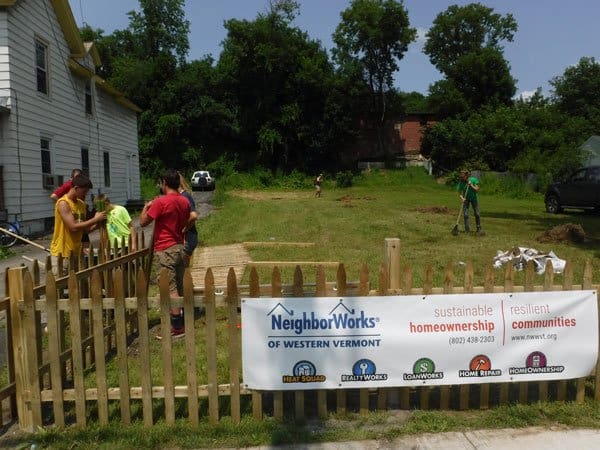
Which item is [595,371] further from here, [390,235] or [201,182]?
[201,182]

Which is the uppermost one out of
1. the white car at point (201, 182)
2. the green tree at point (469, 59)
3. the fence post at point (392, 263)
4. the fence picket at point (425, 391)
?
the green tree at point (469, 59)

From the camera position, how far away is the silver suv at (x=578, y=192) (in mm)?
19281

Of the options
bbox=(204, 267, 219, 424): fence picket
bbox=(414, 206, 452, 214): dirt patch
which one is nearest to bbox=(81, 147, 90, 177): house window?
bbox=(414, 206, 452, 214): dirt patch

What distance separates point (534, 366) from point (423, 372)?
830 mm

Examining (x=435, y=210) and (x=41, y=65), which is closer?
(x=41, y=65)

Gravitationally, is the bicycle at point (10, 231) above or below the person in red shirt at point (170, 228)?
below

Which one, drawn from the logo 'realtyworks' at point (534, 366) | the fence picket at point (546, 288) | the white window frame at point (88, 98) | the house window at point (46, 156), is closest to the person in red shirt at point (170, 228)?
the logo 'realtyworks' at point (534, 366)

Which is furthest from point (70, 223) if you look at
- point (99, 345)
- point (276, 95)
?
point (276, 95)

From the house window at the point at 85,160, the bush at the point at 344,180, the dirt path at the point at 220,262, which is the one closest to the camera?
the dirt path at the point at 220,262

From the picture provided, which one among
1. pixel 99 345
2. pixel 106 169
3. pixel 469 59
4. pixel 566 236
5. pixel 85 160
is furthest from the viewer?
pixel 469 59

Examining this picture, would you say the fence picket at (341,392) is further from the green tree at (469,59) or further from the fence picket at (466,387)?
the green tree at (469,59)

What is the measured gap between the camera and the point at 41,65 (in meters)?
15.9

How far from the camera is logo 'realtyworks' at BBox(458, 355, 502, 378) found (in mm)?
3721

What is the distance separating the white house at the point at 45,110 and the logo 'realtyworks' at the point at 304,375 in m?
12.5
